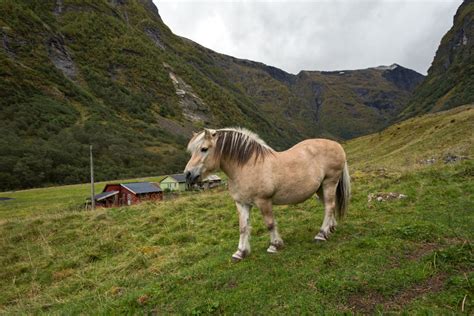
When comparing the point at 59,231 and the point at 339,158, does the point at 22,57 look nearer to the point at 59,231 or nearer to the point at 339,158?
the point at 59,231

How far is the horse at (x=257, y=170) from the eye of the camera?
20.0 feet

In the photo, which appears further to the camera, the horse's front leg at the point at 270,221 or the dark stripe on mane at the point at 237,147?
the dark stripe on mane at the point at 237,147

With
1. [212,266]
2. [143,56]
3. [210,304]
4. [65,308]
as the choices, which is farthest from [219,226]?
[143,56]

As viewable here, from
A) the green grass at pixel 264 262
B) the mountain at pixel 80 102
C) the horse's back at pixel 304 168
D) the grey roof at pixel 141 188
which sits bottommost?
the grey roof at pixel 141 188

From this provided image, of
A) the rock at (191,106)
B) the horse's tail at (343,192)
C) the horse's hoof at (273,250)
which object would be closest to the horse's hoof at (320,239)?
the horse's hoof at (273,250)

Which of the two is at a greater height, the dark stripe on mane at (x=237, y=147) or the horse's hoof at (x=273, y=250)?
the dark stripe on mane at (x=237, y=147)

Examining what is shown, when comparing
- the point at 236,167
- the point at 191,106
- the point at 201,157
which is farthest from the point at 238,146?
the point at 191,106

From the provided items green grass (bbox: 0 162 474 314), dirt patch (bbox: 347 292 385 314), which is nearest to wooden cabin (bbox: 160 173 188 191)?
green grass (bbox: 0 162 474 314)

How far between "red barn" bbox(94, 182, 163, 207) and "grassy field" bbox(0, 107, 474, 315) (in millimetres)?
34647

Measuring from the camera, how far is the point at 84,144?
111 meters

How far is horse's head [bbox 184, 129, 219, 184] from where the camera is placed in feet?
19.4

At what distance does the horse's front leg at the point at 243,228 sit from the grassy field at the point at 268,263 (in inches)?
15.6

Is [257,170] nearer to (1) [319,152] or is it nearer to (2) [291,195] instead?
(2) [291,195]

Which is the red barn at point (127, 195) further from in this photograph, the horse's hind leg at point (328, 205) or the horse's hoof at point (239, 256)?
the horse's hind leg at point (328, 205)
